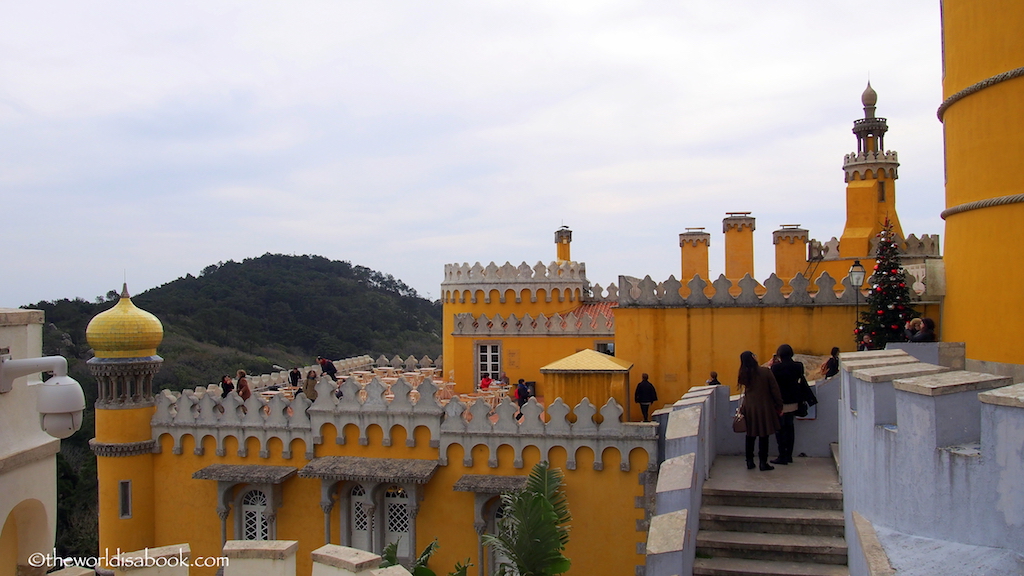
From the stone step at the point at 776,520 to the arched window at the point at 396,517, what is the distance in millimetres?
7973

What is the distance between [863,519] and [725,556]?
2.09 m

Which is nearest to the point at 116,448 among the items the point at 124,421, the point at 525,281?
the point at 124,421

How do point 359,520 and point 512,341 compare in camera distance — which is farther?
point 512,341

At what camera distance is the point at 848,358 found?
23.1 ft

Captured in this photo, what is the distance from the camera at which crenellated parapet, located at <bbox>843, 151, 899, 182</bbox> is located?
87.8ft

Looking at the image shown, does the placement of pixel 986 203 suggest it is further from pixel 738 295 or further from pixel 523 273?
pixel 523 273

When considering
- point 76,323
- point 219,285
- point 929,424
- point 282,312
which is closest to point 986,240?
point 929,424

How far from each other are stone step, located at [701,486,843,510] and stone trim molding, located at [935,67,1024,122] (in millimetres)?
6257

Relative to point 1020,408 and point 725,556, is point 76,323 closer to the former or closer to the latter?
point 725,556

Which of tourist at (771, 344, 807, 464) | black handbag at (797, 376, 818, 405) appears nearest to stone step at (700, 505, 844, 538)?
tourist at (771, 344, 807, 464)

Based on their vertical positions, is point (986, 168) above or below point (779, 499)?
above

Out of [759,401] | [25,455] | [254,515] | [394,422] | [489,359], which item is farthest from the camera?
[489,359]

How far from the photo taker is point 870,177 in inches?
1057

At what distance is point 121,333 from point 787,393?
12691mm
